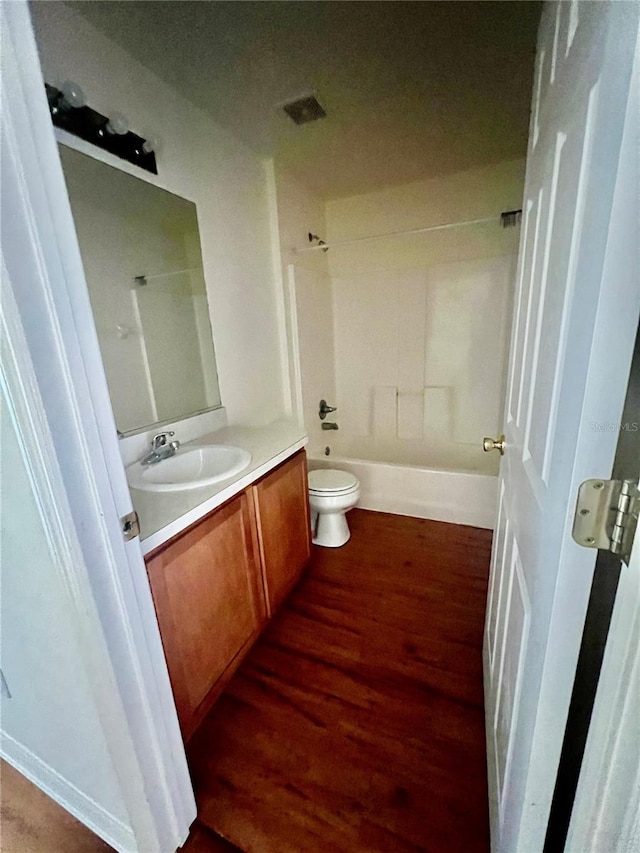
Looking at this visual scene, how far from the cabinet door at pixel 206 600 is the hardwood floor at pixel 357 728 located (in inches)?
7.1

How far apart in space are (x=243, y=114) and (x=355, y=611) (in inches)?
97.3

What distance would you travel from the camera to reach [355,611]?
5.45ft

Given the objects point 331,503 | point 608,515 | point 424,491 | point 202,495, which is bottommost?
point 424,491

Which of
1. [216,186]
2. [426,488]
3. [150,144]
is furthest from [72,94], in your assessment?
[426,488]

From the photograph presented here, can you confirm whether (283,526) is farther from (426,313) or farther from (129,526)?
(426,313)

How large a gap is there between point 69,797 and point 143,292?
5.75 ft

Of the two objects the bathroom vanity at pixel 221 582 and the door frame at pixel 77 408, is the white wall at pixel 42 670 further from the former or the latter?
the bathroom vanity at pixel 221 582

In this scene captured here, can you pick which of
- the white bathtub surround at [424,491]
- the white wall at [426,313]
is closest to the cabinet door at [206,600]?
the white bathtub surround at [424,491]

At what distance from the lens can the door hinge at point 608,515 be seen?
1.31 feet

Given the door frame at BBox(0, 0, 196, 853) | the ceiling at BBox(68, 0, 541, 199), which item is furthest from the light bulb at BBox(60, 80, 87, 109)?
the door frame at BBox(0, 0, 196, 853)

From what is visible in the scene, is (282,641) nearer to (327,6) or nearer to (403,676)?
(403,676)

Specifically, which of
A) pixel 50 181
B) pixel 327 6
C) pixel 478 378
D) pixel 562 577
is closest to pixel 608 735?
pixel 562 577

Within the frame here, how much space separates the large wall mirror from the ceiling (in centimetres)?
47

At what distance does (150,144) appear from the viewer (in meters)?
1.44
